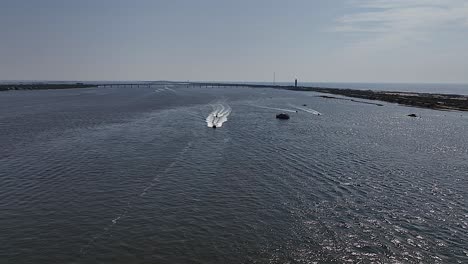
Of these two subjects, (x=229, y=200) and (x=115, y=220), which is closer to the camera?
(x=115, y=220)

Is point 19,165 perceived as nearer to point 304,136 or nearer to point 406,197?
point 406,197

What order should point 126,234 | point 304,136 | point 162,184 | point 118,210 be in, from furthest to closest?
point 304,136, point 162,184, point 118,210, point 126,234

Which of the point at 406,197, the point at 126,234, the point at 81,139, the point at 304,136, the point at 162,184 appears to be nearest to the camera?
the point at 126,234

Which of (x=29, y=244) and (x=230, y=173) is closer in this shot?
(x=29, y=244)

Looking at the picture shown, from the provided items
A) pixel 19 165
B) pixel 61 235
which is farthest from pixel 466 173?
pixel 19 165

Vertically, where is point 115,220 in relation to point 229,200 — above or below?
below

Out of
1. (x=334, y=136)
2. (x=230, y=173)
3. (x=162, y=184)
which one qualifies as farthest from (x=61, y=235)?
(x=334, y=136)

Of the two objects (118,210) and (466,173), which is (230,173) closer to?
(118,210)
